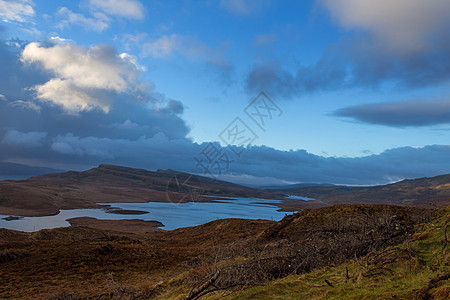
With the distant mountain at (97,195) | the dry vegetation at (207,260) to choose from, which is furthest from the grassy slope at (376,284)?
the distant mountain at (97,195)

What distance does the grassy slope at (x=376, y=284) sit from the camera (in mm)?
4784

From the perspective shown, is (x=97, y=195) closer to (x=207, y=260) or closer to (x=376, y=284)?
(x=207, y=260)

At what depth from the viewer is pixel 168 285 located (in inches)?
443

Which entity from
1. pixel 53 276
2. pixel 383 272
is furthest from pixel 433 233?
pixel 53 276

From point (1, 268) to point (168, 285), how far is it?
1159 cm

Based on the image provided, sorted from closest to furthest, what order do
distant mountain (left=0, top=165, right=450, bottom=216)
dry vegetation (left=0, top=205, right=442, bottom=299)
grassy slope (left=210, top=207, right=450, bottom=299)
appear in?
1. grassy slope (left=210, top=207, right=450, bottom=299)
2. dry vegetation (left=0, top=205, right=442, bottom=299)
3. distant mountain (left=0, top=165, right=450, bottom=216)

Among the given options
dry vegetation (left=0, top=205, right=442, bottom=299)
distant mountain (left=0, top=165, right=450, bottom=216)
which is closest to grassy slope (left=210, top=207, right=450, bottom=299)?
dry vegetation (left=0, top=205, right=442, bottom=299)

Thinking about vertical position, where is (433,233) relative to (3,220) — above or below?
above

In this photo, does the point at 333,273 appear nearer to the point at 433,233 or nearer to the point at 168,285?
the point at 433,233

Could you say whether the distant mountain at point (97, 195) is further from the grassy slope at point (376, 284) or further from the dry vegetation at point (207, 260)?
the grassy slope at point (376, 284)

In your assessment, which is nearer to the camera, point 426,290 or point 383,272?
point 426,290

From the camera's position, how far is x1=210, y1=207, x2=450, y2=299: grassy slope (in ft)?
15.7

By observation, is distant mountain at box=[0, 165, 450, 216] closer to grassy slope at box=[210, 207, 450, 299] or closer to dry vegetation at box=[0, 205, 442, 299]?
dry vegetation at box=[0, 205, 442, 299]

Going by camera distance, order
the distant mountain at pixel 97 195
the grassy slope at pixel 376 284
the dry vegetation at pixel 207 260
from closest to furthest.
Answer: the grassy slope at pixel 376 284, the dry vegetation at pixel 207 260, the distant mountain at pixel 97 195
